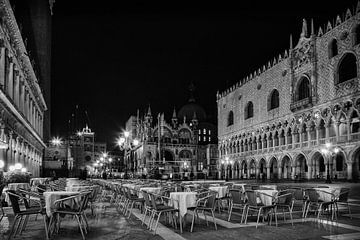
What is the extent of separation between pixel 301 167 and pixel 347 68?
1313 cm

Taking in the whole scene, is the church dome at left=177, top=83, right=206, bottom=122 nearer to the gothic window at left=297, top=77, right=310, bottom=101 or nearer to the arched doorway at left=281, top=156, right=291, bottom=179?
the arched doorway at left=281, top=156, right=291, bottom=179

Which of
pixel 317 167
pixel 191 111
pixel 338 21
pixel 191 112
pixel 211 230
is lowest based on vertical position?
pixel 211 230

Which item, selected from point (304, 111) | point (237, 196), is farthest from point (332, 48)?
point (237, 196)

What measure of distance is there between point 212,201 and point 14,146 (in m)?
20.4

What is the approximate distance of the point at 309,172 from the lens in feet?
135

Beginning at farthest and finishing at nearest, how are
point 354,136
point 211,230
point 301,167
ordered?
1. point 301,167
2. point 354,136
3. point 211,230

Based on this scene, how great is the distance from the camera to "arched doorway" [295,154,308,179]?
4336 cm

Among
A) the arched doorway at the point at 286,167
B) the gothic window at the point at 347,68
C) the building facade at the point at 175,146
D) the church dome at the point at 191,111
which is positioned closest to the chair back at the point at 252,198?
the gothic window at the point at 347,68

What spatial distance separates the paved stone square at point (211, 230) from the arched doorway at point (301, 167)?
3350cm

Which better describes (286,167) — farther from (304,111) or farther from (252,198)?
(252,198)

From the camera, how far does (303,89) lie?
44094 millimetres

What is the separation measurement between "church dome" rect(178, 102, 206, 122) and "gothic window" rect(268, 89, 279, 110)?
48120mm

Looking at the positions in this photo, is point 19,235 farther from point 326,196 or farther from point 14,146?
point 14,146

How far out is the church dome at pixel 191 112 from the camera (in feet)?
328
